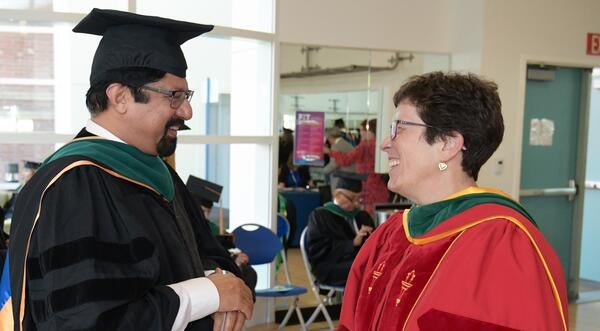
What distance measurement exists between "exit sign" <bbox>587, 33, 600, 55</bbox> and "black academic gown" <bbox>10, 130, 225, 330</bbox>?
578 centimetres

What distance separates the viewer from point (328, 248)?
4.95 m

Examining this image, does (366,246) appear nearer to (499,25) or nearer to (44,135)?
(44,135)

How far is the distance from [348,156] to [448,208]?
412 cm

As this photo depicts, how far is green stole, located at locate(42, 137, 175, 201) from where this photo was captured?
1.55 metres

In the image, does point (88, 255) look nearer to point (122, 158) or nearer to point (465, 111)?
point (122, 158)

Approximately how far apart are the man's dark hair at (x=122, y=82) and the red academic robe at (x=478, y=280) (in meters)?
0.81

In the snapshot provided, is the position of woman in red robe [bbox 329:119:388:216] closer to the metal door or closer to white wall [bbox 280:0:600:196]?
white wall [bbox 280:0:600:196]

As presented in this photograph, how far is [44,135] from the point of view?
4.25m

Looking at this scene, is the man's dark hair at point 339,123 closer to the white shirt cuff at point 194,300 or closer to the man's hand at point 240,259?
the man's hand at point 240,259

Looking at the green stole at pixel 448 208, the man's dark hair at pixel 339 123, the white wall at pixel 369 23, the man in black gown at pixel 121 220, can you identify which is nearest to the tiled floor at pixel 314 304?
the man's dark hair at pixel 339 123

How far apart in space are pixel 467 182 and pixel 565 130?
511 cm

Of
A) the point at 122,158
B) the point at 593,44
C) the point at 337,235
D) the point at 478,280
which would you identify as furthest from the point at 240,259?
the point at 593,44

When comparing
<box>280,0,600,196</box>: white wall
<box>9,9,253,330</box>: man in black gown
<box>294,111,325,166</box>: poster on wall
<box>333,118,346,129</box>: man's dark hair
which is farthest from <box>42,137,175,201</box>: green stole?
<box>333,118,346,129</box>: man's dark hair

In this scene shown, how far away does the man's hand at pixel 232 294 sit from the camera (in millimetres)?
1595
